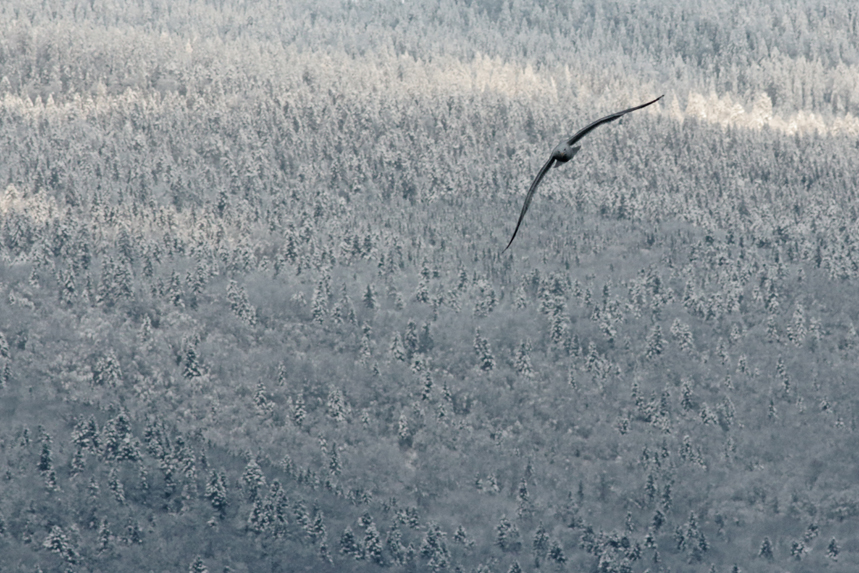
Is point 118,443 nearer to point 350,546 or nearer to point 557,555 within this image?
point 350,546

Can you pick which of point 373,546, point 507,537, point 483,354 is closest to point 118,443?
point 373,546

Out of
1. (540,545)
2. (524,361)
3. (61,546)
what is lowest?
(540,545)

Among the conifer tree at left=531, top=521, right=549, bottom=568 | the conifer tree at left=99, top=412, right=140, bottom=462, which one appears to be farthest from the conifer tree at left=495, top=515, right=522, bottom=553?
the conifer tree at left=99, top=412, right=140, bottom=462

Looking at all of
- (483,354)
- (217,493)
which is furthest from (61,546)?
(483,354)

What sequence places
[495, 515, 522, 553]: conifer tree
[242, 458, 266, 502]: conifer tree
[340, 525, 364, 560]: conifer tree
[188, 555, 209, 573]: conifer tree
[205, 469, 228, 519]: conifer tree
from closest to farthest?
[188, 555, 209, 573]: conifer tree < [340, 525, 364, 560]: conifer tree < [495, 515, 522, 553]: conifer tree < [205, 469, 228, 519]: conifer tree < [242, 458, 266, 502]: conifer tree

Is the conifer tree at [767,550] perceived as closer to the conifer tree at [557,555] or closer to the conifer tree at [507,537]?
the conifer tree at [557,555]

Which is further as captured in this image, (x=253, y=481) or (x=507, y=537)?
(x=253, y=481)

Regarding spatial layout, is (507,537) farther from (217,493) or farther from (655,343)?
(655,343)

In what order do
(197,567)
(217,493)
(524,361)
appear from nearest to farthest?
1. (197,567)
2. (217,493)
3. (524,361)

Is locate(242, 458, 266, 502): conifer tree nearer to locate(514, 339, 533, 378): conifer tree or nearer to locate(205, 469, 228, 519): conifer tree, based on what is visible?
locate(205, 469, 228, 519): conifer tree

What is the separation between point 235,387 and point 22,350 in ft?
96.2

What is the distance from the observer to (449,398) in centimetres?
18088

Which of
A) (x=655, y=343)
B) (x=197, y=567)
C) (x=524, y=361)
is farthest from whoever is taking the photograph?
(x=655, y=343)

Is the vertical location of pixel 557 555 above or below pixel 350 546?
below
